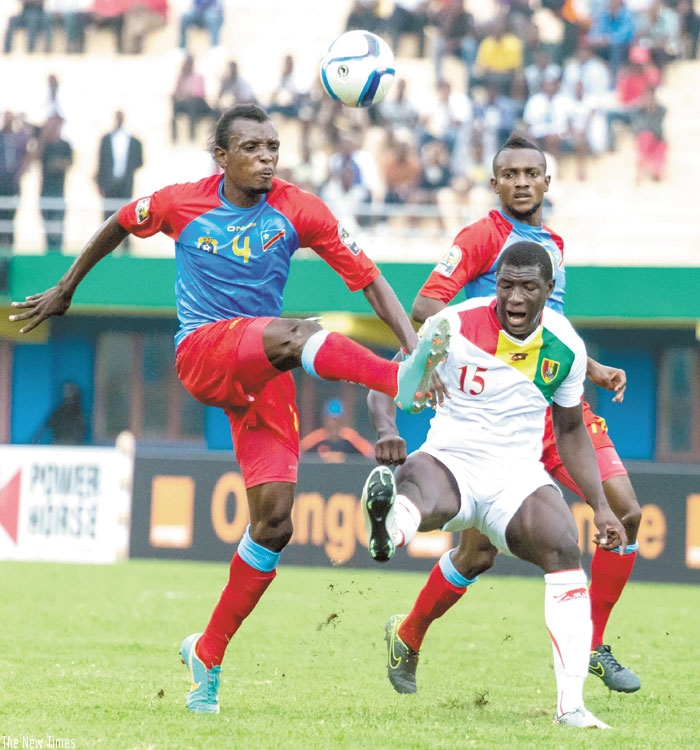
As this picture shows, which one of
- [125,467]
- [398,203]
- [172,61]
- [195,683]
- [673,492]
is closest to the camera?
[195,683]

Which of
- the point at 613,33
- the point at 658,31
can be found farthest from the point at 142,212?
the point at 658,31

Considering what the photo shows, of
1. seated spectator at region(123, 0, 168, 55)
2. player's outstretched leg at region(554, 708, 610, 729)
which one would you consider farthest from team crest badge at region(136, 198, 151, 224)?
seated spectator at region(123, 0, 168, 55)

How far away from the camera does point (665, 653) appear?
934cm

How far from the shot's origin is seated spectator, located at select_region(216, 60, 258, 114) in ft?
72.6

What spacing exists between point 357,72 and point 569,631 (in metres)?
3.14

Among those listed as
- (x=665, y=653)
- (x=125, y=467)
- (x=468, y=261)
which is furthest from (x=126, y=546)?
(x=468, y=261)

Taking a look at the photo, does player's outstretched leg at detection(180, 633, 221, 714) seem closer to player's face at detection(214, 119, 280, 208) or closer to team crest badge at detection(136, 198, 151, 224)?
team crest badge at detection(136, 198, 151, 224)

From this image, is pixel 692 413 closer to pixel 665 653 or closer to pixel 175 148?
pixel 175 148

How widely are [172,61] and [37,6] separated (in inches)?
97.7

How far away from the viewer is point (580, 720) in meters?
6.10

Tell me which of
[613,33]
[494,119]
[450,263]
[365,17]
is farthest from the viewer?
[365,17]

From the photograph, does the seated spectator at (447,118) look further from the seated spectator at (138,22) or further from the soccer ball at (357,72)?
the soccer ball at (357,72)

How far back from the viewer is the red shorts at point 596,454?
300 inches

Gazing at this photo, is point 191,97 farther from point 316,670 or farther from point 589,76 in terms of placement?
point 316,670
